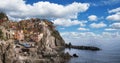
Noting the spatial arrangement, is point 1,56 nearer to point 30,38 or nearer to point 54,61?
point 54,61

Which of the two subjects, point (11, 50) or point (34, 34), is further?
point (34, 34)

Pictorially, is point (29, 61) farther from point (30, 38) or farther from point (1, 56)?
point (30, 38)

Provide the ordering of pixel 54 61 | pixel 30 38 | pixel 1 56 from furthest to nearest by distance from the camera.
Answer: pixel 30 38
pixel 54 61
pixel 1 56

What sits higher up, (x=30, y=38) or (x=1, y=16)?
(x=1, y=16)

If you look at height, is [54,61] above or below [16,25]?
below

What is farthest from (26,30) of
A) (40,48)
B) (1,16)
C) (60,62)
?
(60,62)

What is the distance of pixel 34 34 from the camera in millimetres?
190500

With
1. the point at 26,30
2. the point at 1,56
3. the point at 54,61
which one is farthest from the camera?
the point at 26,30

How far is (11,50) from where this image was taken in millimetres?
87625

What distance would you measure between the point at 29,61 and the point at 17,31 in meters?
79.5

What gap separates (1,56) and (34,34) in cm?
10613

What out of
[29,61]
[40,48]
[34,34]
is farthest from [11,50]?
[34,34]

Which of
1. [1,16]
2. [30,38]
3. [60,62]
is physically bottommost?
[60,62]

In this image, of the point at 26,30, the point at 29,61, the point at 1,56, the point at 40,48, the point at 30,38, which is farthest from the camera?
the point at 26,30
